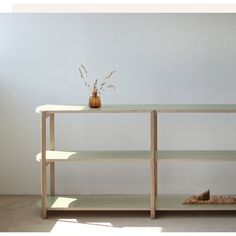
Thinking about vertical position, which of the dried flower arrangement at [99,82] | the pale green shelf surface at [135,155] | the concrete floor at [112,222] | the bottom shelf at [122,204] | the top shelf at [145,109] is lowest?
the concrete floor at [112,222]

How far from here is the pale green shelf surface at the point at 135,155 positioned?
5949 millimetres

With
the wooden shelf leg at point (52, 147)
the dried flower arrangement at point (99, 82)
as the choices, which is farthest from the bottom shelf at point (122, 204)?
the dried flower arrangement at point (99, 82)

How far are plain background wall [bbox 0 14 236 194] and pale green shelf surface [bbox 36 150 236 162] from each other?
60 centimetres

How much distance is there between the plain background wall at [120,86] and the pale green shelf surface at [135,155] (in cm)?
60

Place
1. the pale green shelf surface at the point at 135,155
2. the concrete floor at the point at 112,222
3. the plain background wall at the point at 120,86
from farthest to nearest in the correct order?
the plain background wall at the point at 120,86, the pale green shelf surface at the point at 135,155, the concrete floor at the point at 112,222

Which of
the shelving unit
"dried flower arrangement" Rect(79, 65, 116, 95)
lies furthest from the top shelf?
"dried flower arrangement" Rect(79, 65, 116, 95)

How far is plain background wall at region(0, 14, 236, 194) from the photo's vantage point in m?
6.70

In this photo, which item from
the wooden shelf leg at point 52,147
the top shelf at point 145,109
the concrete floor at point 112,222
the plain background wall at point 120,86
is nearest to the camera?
the concrete floor at point 112,222

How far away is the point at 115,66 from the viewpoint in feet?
22.1

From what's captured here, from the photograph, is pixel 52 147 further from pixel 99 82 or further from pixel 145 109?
pixel 145 109

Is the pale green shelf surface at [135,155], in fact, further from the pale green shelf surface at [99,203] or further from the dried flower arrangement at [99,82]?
the dried flower arrangement at [99,82]

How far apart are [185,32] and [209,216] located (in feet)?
6.22

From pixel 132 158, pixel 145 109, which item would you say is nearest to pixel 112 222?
pixel 132 158

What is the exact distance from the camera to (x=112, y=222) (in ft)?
19.1
